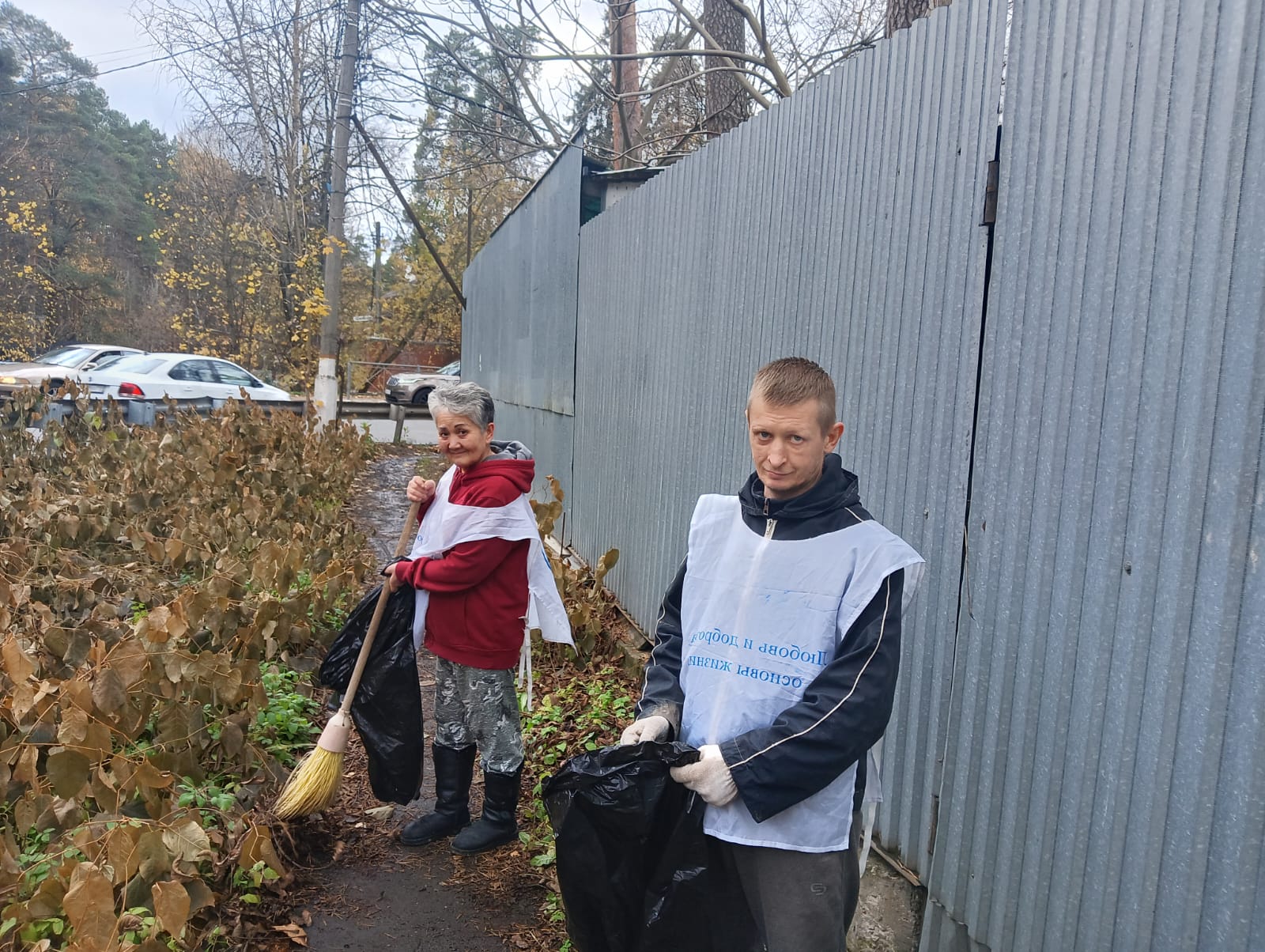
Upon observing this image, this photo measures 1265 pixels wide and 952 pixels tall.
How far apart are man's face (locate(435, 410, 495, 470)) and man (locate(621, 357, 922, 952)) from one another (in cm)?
Result: 154

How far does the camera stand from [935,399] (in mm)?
2709

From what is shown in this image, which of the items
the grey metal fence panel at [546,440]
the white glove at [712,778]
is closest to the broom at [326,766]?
the white glove at [712,778]

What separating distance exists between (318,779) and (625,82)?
12636 millimetres

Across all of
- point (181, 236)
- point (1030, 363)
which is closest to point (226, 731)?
point (1030, 363)

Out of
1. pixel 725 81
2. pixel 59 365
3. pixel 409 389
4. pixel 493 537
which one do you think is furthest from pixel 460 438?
pixel 409 389

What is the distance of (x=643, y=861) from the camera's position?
1.94m

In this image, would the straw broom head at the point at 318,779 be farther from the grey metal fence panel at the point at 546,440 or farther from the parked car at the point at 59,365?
the parked car at the point at 59,365

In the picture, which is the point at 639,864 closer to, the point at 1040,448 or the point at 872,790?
the point at 872,790

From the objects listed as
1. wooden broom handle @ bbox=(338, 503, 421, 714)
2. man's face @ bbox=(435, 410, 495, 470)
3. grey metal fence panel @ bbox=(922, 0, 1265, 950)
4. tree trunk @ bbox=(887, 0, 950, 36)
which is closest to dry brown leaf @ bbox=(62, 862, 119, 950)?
wooden broom handle @ bbox=(338, 503, 421, 714)

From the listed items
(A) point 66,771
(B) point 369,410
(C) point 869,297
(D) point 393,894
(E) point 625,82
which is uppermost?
(E) point 625,82

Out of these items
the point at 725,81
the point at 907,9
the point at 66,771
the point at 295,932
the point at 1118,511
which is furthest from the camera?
the point at 725,81

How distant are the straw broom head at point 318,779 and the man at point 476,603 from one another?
1.25ft

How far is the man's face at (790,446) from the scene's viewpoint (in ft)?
6.33

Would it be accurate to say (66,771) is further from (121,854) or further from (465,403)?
(465,403)
